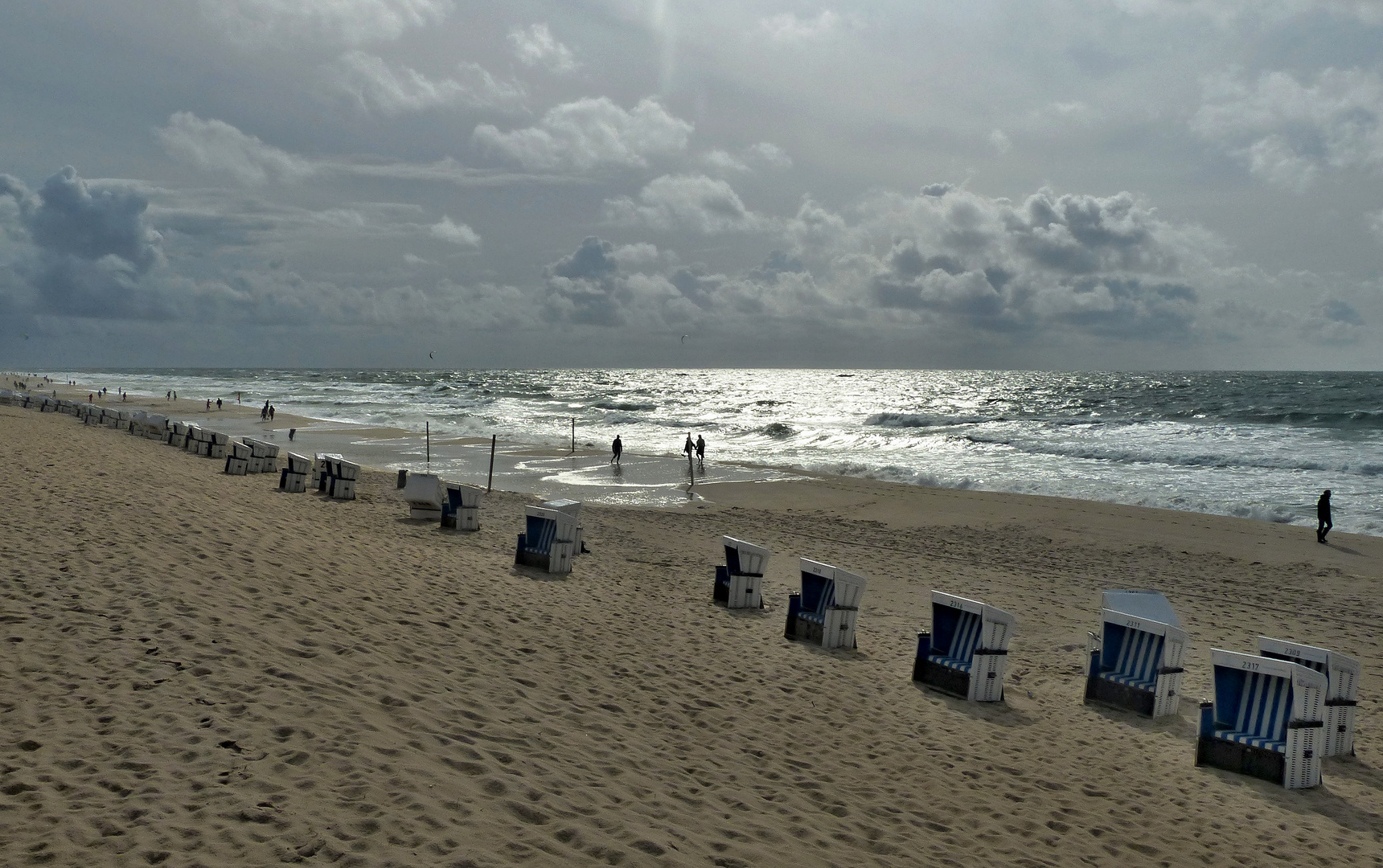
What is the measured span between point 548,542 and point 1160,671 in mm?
8146

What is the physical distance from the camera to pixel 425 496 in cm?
1545

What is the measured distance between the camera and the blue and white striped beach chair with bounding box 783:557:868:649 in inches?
387

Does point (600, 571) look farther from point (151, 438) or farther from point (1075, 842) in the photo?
point (151, 438)

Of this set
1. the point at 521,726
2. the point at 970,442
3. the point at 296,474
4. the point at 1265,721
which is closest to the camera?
the point at 521,726

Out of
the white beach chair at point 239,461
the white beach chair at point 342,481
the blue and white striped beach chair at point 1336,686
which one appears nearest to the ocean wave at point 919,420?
the white beach chair at point 342,481

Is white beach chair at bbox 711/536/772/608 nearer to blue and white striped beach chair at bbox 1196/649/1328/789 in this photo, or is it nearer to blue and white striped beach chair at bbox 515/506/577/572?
blue and white striped beach chair at bbox 515/506/577/572

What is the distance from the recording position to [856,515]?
21719 millimetres

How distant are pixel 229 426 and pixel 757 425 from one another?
31.2m

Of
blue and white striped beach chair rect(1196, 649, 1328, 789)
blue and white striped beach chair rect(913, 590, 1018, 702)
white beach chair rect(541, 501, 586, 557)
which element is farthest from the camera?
white beach chair rect(541, 501, 586, 557)

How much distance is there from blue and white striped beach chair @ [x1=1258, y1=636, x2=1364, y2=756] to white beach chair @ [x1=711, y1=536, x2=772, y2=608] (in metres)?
5.82

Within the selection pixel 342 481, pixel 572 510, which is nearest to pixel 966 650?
pixel 572 510

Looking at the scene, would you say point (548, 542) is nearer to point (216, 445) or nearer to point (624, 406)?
point (216, 445)

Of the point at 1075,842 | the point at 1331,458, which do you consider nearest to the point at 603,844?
the point at 1075,842

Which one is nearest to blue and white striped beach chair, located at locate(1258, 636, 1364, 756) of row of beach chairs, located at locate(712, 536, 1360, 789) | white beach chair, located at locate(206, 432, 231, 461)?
row of beach chairs, located at locate(712, 536, 1360, 789)
